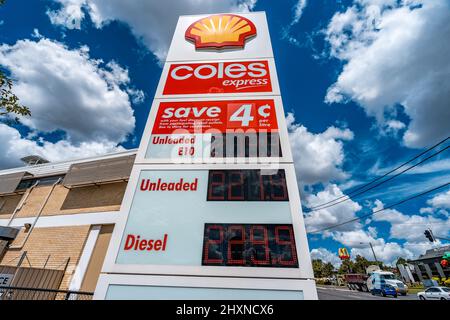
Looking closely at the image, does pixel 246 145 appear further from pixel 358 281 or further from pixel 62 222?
pixel 358 281

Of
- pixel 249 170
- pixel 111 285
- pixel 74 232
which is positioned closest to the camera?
pixel 111 285

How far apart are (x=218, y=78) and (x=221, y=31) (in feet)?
8.68

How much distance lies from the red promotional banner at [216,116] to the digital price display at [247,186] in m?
1.17

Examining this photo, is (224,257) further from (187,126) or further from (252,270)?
(187,126)

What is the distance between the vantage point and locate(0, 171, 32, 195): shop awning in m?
14.9

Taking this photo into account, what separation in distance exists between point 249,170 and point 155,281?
2.48 meters

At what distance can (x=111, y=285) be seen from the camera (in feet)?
10.8

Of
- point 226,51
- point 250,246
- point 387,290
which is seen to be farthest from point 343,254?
point 250,246

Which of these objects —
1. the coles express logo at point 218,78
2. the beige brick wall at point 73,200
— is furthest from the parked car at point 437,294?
the beige brick wall at point 73,200

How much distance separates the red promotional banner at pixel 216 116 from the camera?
4624 millimetres

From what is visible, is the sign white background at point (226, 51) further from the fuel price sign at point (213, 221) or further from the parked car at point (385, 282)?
the parked car at point (385, 282)

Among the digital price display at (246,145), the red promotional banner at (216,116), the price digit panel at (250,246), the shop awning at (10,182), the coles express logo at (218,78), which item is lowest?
the price digit panel at (250,246)
